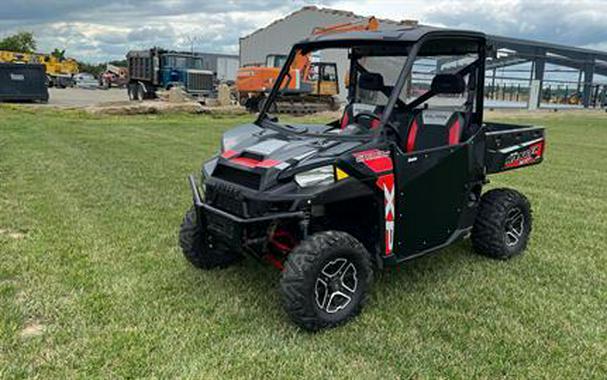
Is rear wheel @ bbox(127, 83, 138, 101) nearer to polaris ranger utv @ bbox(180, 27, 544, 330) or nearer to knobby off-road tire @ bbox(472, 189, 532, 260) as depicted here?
polaris ranger utv @ bbox(180, 27, 544, 330)

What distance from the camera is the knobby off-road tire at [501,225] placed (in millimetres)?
4680

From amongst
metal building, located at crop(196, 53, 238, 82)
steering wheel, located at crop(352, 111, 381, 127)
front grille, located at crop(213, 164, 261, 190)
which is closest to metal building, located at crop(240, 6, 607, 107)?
metal building, located at crop(196, 53, 238, 82)

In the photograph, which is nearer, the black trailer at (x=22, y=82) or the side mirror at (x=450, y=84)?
the side mirror at (x=450, y=84)

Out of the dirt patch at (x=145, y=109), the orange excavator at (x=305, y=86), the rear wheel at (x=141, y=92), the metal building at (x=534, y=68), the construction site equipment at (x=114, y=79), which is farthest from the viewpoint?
the construction site equipment at (x=114, y=79)

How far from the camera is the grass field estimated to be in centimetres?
303

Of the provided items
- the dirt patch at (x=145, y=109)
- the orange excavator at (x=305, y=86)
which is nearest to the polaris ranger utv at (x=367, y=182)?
the dirt patch at (x=145, y=109)

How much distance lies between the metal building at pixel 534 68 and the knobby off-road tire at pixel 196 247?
30.0m

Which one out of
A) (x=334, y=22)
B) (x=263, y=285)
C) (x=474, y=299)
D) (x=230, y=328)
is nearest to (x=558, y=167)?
(x=474, y=299)

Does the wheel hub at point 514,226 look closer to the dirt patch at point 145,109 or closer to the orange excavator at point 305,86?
the orange excavator at point 305,86

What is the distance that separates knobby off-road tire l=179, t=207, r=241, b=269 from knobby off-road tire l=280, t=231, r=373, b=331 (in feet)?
3.38

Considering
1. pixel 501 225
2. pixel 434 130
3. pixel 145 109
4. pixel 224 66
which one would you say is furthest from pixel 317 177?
pixel 224 66

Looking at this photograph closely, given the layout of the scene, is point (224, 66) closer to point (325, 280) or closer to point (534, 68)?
point (534, 68)

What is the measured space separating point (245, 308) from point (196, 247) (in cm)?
74

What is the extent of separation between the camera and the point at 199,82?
27.0 metres
